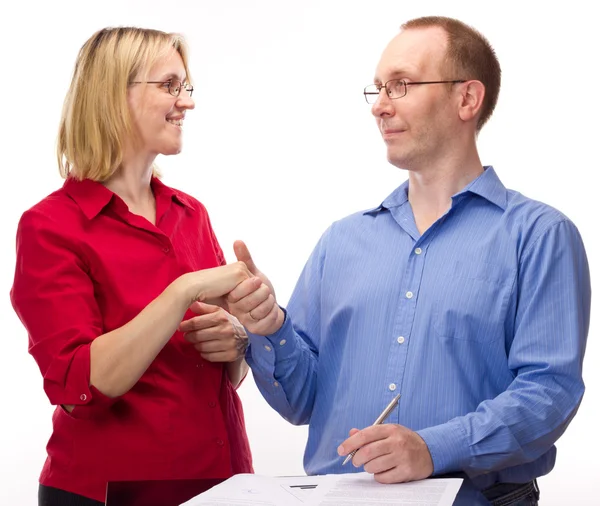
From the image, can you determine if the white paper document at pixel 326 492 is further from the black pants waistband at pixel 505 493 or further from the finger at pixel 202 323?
the finger at pixel 202 323

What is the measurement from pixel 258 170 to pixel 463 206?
2.10 meters

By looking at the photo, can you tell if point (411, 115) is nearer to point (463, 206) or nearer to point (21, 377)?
point (463, 206)

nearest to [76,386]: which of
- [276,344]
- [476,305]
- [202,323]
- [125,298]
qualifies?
[125,298]

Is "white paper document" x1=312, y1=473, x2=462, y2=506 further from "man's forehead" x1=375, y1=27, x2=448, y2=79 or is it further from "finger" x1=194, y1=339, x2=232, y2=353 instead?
"man's forehead" x1=375, y1=27, x2=448, y2=79

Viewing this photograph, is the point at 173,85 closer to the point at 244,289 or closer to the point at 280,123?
the point at 244,289

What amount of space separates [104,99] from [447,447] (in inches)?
45.9

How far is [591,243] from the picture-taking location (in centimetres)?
392

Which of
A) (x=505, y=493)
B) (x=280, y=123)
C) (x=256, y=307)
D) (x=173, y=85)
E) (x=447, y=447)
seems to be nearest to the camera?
(x=447, y=447)

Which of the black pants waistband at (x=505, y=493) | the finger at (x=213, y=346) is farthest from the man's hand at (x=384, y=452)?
the finger at (x=213, y=346)

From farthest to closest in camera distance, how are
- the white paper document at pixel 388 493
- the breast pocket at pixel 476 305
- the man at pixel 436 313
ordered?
the breast pocket at pixel 476 305 → the man at pixel 436 313 → the white paper document at pixel 388 493

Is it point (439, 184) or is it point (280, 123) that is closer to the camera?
point (439, 184)

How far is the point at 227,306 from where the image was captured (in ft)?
7.04

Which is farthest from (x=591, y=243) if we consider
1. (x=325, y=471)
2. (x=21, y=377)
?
(x=21, y=377)

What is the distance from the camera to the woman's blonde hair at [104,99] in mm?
2215
